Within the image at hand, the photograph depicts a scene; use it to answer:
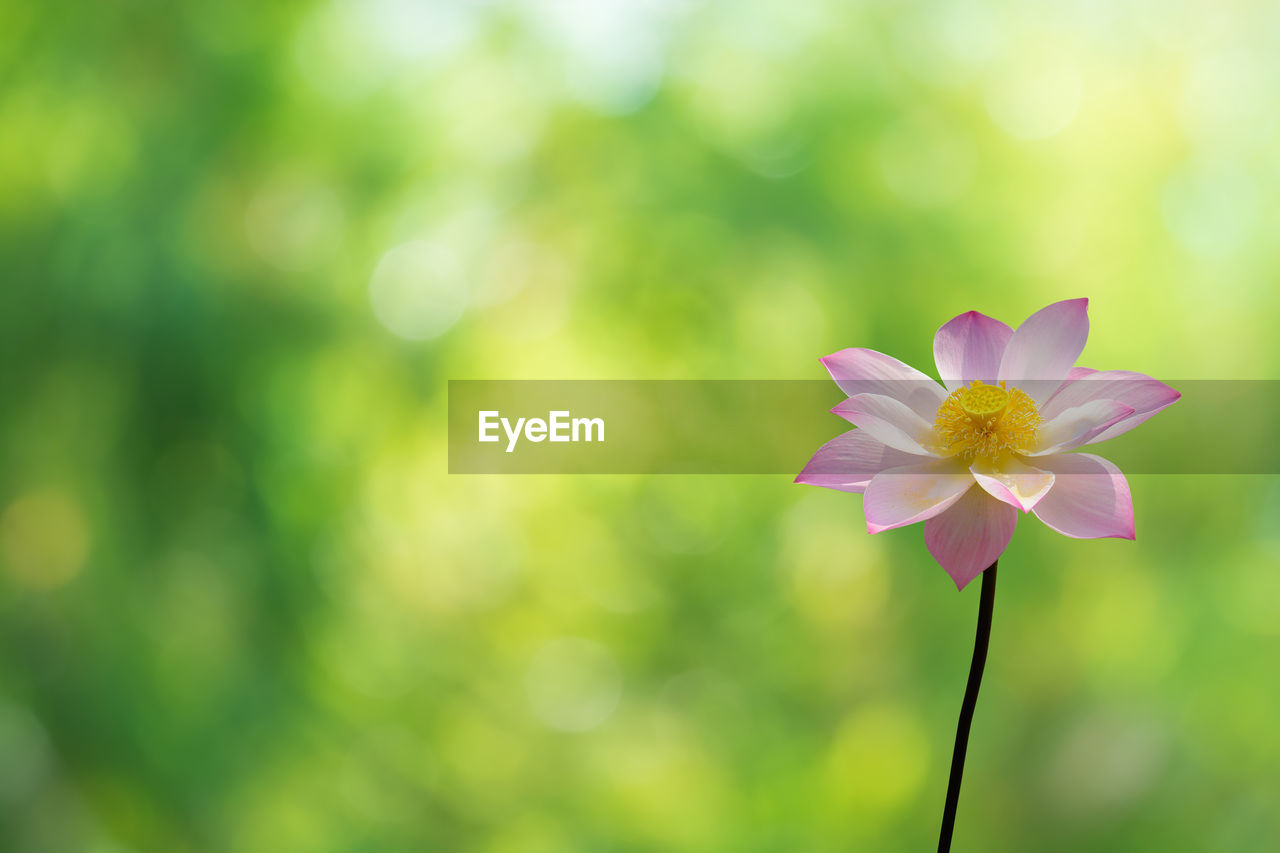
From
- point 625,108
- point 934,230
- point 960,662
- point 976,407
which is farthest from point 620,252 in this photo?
point 976,407

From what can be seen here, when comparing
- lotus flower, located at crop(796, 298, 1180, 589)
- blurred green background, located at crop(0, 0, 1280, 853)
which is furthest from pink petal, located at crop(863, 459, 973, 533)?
blurred green background, located at crop(0, 0, 1280, 853)

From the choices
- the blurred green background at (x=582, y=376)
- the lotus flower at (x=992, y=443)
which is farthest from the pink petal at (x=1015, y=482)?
the blurred green background at (x=582, y=376)

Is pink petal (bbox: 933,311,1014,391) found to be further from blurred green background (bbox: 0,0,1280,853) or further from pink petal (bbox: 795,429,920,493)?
blurred green background (bbox: 0,0,1280,853)

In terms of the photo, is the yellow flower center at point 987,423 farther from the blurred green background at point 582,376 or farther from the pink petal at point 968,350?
the blurred green background at point 582,376

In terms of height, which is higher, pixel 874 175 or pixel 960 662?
pixel 874 175

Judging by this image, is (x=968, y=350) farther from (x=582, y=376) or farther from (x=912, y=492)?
(x=582, y=376)

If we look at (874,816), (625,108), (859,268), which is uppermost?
(625,108)

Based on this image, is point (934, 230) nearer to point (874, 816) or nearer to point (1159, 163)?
point (1159, 163)

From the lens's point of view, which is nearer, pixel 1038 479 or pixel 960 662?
pixel 1038 479
